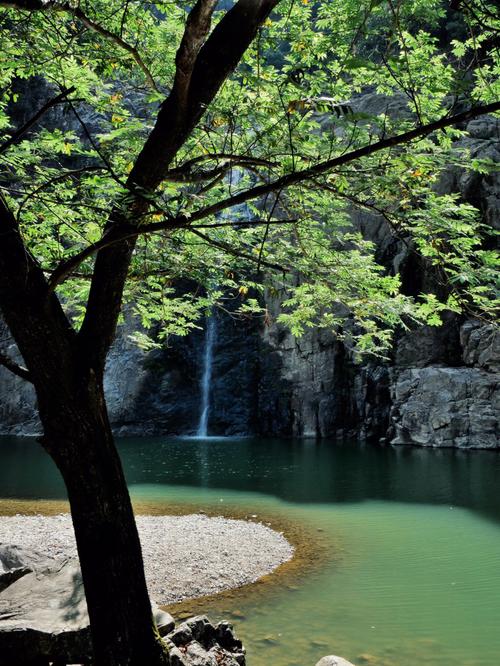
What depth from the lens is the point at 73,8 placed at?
394 cm

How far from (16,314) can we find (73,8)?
200 centimetres

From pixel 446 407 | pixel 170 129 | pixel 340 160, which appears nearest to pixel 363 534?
pixel 170 129

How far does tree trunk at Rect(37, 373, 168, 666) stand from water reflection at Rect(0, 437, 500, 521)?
34.9ft

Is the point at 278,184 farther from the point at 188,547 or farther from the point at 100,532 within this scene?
the point at 188,547

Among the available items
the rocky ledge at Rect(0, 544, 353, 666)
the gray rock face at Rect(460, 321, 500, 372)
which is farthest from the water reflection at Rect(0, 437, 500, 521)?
the rocky ledge at Rect(0, 544, 353, 666)

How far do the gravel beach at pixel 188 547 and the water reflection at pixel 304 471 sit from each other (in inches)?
124

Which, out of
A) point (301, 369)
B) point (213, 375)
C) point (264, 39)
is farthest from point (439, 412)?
point (264, 39)

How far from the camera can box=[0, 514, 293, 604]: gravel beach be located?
330 inches

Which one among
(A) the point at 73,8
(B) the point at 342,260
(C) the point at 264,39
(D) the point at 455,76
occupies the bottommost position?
(B) the point at 342,260

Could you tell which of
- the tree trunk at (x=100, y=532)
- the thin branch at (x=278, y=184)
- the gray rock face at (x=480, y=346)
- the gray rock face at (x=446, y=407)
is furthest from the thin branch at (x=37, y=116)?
the gray rock face at (x=446, y=407)

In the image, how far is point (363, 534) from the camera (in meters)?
11.2

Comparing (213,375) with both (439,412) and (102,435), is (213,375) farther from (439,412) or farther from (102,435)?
(102,435)

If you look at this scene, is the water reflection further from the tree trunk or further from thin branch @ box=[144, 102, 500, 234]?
thin branch @ box=[144, 102, 500, 234]

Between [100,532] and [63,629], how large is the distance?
1.69 m
